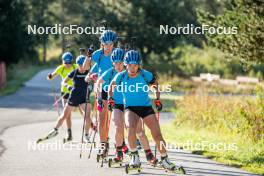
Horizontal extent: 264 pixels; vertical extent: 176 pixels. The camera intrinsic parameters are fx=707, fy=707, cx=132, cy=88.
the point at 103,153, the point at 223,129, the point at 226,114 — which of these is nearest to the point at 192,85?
the point at 226,114

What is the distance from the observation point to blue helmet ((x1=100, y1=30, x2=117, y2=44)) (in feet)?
43.4

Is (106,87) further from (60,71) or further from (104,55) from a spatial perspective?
(60,71)

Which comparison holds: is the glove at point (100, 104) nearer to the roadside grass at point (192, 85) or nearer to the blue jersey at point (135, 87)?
the blue jersey at point (135, 87)

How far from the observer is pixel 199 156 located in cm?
1436

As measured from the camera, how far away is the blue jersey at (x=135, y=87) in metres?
11.7

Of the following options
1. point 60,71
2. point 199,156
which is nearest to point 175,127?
point 60,71

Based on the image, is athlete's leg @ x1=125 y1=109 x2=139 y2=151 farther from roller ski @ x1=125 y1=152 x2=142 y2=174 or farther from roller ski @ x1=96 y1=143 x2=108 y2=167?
roller ski @ x1=96 y1=143 x2=108 y2=167

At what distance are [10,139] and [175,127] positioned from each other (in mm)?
5763

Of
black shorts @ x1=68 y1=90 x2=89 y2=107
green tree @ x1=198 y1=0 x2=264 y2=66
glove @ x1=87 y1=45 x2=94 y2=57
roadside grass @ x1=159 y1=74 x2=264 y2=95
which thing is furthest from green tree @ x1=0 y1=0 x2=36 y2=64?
glove @ x1=87 y1=45 x2=94 y2=57

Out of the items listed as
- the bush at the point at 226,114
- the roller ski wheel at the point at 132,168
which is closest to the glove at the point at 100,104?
the roller ski wheel at the point at 132,168

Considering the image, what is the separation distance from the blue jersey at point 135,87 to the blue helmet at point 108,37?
160cm

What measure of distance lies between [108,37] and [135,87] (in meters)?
1.90

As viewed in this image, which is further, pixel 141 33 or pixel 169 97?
pixel 141 33

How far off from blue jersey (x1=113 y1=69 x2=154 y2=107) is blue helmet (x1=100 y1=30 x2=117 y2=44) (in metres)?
1.60
